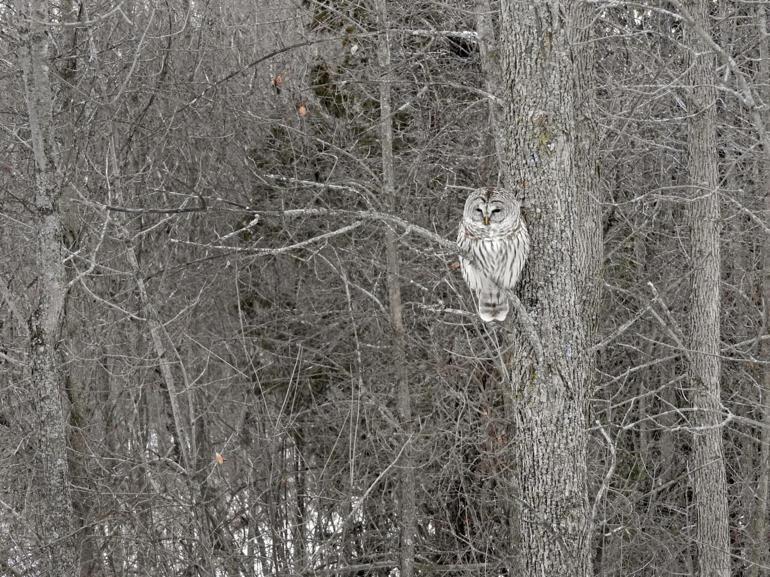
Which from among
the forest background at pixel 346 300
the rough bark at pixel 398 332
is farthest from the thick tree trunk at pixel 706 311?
the rough bark at pixel 398 332

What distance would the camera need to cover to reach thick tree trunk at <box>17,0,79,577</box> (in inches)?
191

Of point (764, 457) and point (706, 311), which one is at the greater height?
point (706, 311)

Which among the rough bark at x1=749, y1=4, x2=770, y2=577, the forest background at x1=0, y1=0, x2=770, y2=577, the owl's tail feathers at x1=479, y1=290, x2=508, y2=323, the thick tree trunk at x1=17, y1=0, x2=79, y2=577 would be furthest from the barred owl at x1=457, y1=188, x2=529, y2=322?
the rough bark at x1=749, y1=4, x2=770, y2=577

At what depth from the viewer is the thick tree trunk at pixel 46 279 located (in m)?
4.84

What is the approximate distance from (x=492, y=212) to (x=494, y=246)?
0.55 feet

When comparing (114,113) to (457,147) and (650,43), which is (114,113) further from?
(650,43)

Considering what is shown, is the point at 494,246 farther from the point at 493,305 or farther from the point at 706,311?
the point at 706,311

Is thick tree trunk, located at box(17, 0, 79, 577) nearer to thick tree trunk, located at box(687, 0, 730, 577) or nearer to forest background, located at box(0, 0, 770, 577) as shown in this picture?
forest background, located at box(0, 0, 770, 577)

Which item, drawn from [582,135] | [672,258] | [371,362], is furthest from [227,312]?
[582,135]

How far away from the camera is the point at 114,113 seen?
7.80 meters

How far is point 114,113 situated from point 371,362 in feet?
12.5

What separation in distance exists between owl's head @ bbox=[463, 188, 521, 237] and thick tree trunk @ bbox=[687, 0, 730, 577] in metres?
4.13

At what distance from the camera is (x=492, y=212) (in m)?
4.13

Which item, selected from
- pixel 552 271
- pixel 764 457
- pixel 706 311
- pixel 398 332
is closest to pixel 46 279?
pixel 552 271
